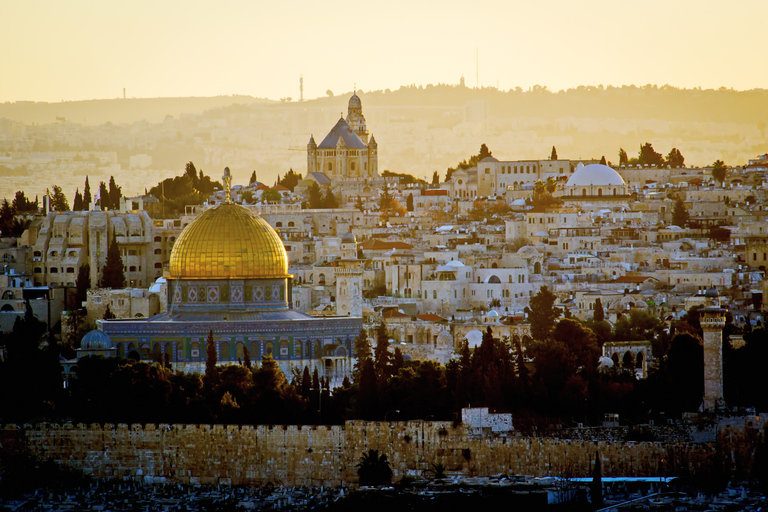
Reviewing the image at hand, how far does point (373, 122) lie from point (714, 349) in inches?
3032

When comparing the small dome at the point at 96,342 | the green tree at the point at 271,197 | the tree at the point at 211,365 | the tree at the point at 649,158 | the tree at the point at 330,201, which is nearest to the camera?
the tree at the point at 211,365

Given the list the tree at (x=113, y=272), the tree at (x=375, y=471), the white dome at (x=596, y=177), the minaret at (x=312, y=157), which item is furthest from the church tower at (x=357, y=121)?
the tree at (x=375, y=471)

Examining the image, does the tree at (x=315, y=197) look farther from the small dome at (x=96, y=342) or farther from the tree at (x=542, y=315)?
the small dome at (x=96, y=342)

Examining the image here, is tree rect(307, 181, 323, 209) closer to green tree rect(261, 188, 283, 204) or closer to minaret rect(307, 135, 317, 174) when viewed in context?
green tree rect(261, 188, 283, 204)

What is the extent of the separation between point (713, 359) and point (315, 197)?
45.5 meters

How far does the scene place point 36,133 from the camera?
95.9 m

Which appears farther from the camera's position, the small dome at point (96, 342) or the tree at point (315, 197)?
the tree at point (315, 197)

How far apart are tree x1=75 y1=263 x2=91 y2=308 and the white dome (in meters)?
29.7

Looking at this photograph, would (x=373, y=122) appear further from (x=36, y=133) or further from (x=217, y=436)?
(x=217, y=436)

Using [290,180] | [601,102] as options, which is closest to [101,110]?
[290,180]

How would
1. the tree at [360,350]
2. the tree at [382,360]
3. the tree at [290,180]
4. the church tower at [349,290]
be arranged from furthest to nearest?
the tree at [290,180] → the church tower at [349,290] → the tree at [360,350] → the tree at [382,360]

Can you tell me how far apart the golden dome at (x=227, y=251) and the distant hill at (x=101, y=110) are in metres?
41.6

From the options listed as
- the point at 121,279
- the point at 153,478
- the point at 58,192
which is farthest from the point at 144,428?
the point at 58,192

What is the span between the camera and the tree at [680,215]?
83.7m
